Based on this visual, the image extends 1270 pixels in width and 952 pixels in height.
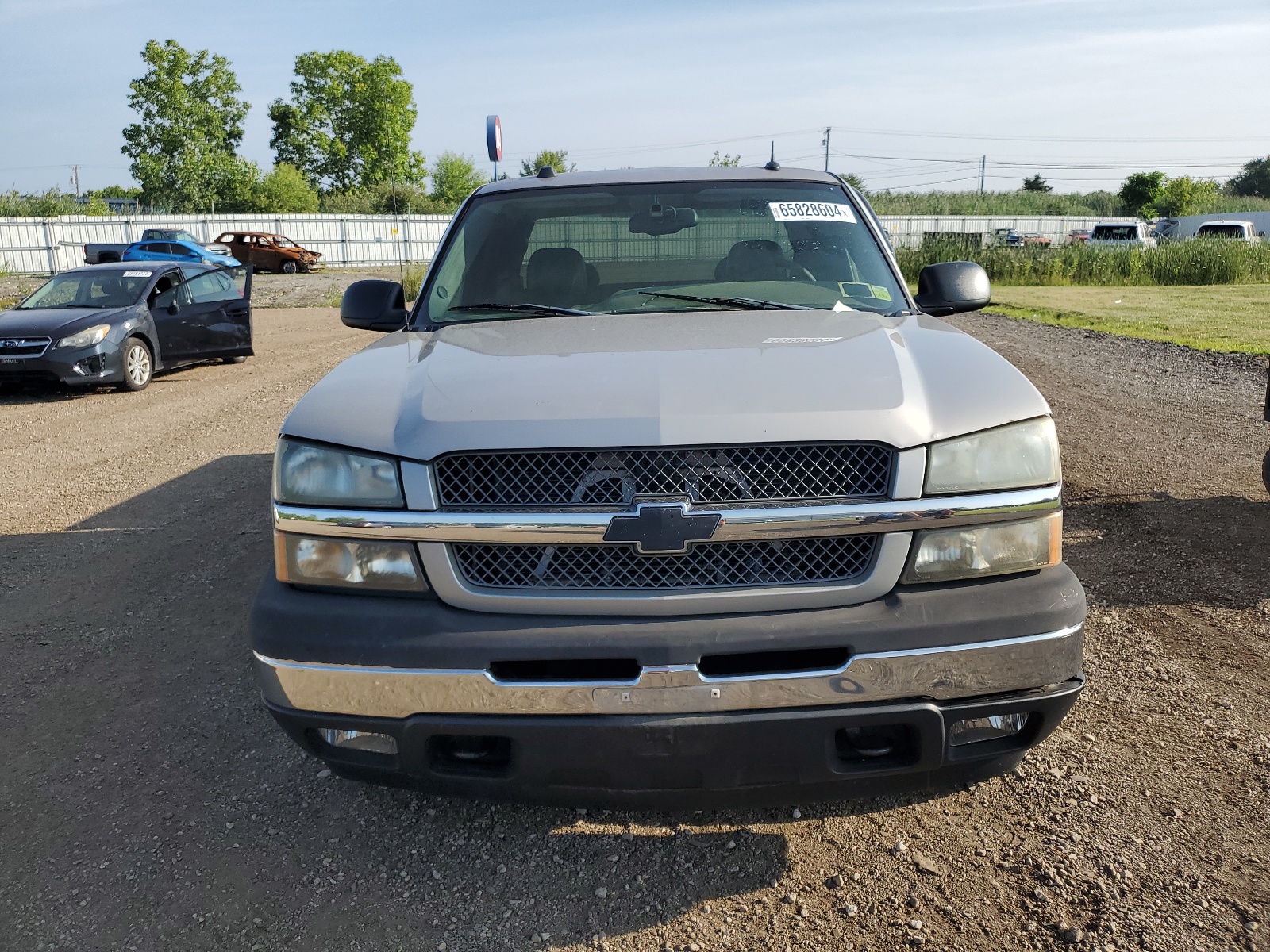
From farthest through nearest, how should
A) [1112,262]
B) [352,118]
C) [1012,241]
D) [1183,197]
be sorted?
1. [352,118]
2. [1183,197]
3. [1012,241]
4. [1112,262]

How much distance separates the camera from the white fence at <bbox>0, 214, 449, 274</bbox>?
1650 inches

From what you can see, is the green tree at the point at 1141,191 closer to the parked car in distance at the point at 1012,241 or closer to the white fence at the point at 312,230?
the white fence at the point at 312,230

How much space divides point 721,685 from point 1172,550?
3849mm

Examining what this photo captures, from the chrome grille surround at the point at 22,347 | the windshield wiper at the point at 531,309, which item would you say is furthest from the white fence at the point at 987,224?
the windshield wiper at the point at 531,309

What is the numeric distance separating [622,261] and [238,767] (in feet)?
7.10

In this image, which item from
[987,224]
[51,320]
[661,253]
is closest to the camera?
[661,253]

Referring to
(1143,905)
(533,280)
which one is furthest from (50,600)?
(1143,905)

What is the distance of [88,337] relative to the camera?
37.8 feet

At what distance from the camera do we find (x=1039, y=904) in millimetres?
2457

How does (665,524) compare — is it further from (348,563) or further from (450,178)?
(450,178)

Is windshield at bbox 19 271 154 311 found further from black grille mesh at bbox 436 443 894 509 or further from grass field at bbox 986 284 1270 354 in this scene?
grass field at bbox 986 284 1270 354

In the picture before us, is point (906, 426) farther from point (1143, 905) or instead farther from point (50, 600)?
point (50, 600)

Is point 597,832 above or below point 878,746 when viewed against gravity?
below

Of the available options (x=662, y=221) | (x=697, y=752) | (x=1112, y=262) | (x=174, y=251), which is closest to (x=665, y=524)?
(x=697, y=752)
